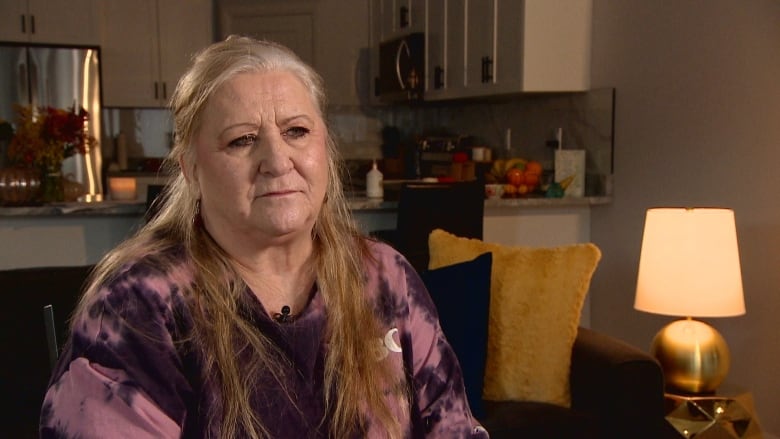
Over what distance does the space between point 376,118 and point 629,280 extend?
10.0 feet

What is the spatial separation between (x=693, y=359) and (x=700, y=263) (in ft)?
0.85

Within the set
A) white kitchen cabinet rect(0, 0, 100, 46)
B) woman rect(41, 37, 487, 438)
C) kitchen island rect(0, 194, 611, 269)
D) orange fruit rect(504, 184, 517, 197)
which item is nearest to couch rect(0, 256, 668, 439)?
kitchen island rect(0, 194, 611, 269)

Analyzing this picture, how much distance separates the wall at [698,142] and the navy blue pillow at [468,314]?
3.42 ft

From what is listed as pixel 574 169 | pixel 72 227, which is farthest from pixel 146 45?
pixel 574 169

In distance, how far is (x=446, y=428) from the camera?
50.4 inches

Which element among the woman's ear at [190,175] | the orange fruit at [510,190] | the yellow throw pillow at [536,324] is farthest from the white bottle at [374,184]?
the woman's ear at [190,175]

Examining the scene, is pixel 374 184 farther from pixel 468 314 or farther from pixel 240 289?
pixel 240 289

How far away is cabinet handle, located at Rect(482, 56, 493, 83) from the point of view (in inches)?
148

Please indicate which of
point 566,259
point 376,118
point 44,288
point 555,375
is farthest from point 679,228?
point 376,118

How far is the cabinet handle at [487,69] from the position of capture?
3771 mm

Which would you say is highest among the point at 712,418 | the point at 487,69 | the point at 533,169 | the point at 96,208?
the point at 487,69

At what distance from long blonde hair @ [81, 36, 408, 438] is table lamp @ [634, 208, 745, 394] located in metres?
1.28

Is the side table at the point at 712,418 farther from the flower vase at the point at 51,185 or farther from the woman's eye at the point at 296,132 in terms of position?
the flower vase at the point at 51,185

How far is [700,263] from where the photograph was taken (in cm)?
225
